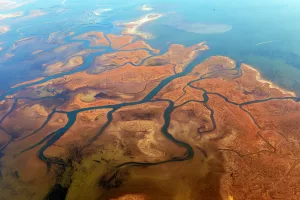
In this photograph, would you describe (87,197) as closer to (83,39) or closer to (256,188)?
(256,188)

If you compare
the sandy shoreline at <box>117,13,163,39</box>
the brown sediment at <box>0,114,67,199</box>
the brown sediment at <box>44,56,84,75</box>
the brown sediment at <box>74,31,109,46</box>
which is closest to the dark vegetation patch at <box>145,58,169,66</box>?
the brown sediment at <box>44,56,84,75</box>

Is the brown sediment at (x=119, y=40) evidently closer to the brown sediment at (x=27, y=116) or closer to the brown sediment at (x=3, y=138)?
the brown sediment at (x=27, y=116)

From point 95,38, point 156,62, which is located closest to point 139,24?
point 95,38

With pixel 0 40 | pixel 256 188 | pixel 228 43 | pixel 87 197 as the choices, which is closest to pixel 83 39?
pixel 0 40

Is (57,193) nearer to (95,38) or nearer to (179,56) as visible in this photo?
(179,56)

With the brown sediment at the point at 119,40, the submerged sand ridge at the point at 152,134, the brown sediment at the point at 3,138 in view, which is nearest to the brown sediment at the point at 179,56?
the submerged sand ridge at the point at 152,134

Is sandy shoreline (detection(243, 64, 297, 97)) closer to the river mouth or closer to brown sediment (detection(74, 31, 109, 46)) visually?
the river mouth
